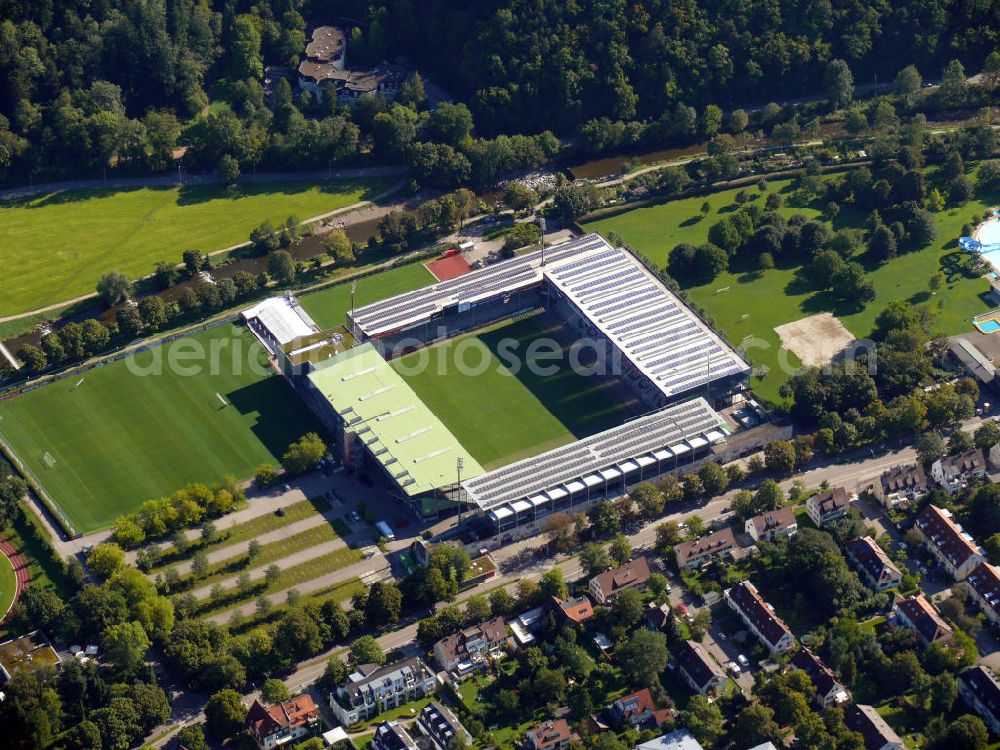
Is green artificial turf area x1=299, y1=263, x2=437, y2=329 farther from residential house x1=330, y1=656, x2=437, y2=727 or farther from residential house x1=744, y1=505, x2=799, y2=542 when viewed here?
residential house x1=744, y1=505, x2=799, y2=542

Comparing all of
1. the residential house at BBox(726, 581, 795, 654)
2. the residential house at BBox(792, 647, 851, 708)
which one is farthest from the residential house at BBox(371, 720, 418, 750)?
the residential house at BBox(792, 647, 851, 708)

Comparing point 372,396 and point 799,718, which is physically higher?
point 372,396

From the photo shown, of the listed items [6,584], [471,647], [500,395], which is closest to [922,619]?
[471,647]

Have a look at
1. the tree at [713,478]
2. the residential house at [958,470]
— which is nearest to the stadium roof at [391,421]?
the tree at [713,478]

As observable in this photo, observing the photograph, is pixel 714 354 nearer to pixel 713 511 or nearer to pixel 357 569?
pixel 713 511

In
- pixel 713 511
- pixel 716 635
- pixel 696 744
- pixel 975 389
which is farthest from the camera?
pixel 975 389

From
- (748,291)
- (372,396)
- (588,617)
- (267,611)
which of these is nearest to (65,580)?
(267,611)

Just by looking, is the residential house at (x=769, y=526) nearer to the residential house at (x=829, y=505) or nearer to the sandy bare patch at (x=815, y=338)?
the residential house at (x=829, y=505)

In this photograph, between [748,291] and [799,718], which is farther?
[748,291]

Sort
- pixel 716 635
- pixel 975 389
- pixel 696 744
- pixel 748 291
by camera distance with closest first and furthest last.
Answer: pixel 696 744
pixel 716 635
pixel 975 389
pixel 748 291
